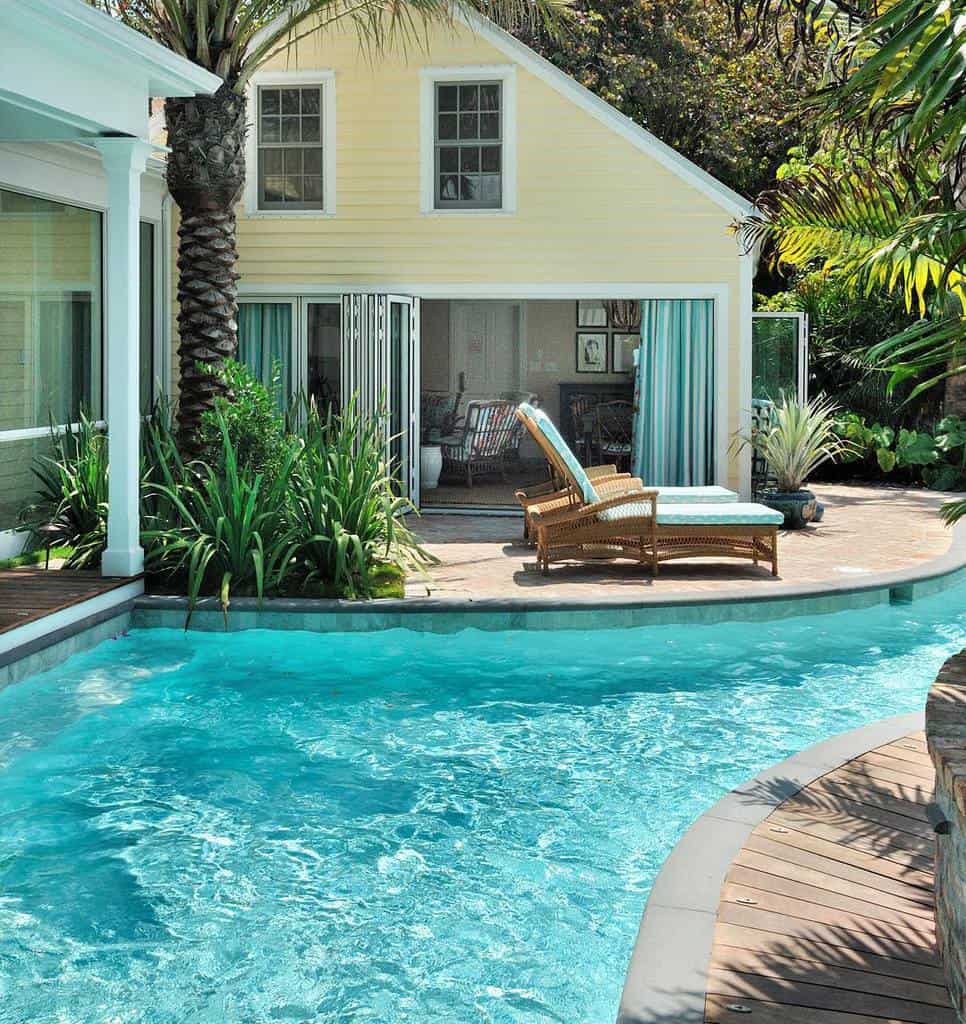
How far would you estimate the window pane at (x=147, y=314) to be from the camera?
13.1 metres

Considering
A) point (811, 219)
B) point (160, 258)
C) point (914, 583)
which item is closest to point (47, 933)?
point (811, 219)

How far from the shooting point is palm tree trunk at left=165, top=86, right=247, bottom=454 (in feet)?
33.6

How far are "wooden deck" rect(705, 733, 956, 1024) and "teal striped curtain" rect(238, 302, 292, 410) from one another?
32.4 feet

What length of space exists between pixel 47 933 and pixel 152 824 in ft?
3.49

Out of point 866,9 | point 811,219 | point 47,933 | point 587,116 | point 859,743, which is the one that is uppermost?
point 587,116

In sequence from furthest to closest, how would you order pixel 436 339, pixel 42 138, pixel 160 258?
pixel 436 339 → pixel 160 258 → pixel 42 138

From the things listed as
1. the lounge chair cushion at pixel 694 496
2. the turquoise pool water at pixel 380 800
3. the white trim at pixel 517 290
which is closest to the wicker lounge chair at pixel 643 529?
the lounge chair cushion at pixel 694 496

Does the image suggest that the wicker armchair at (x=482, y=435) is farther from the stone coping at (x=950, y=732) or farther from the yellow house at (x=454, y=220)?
the stone coping at (x=950, y=732)

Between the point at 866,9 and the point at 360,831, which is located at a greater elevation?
the point at 866,9

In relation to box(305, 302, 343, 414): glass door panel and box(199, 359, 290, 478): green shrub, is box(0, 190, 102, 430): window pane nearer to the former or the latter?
box(199, 359, 290, 478): green shrub

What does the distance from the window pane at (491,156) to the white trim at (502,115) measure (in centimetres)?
11

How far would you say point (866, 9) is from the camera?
5.16 m

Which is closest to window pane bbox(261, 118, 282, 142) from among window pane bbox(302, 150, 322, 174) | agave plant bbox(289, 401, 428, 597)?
window pane bbox(302, 150, 322, 174)

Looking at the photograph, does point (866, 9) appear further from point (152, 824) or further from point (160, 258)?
point (160, 258)
